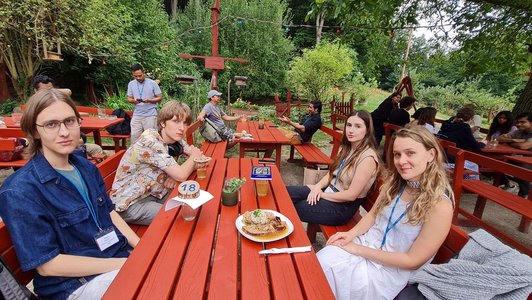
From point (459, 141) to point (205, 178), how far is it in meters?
4.32

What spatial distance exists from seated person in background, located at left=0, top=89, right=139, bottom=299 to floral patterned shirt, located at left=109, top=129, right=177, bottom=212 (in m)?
0.52

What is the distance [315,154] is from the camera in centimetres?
458

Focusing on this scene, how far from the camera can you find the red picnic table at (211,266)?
3.72 feet

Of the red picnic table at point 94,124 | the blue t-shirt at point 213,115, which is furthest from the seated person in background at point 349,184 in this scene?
the red picnic table at point 94,124

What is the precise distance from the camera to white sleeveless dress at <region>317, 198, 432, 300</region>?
152cm

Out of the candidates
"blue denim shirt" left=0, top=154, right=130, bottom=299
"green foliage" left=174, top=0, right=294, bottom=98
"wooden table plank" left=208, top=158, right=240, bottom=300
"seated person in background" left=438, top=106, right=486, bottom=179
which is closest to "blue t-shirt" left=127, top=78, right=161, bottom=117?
"blue denim shirt" left=0, top=154, right=130, bottom=299

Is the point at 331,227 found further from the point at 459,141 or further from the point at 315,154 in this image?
the point at 459,141

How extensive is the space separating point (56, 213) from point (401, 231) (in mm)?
1938

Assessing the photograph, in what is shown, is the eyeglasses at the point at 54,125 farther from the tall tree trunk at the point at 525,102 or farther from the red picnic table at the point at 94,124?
the tall tree trunk at the point at 525,102

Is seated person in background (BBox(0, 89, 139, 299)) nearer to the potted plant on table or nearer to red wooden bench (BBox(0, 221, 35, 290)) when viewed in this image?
red wooden bench (BBox(0, 221, 35, 290))

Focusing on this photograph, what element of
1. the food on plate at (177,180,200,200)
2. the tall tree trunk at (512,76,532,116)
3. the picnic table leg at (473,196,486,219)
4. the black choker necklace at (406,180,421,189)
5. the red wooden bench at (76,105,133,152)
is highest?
the tall tree trunk at (512,76,532,116)

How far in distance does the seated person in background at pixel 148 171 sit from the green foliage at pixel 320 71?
13.0 m

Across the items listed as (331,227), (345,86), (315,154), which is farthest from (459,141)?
(345,86)

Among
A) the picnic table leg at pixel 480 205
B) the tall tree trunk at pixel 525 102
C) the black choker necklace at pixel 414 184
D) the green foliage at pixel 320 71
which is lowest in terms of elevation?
the picnic table leg at pixel 480 205
